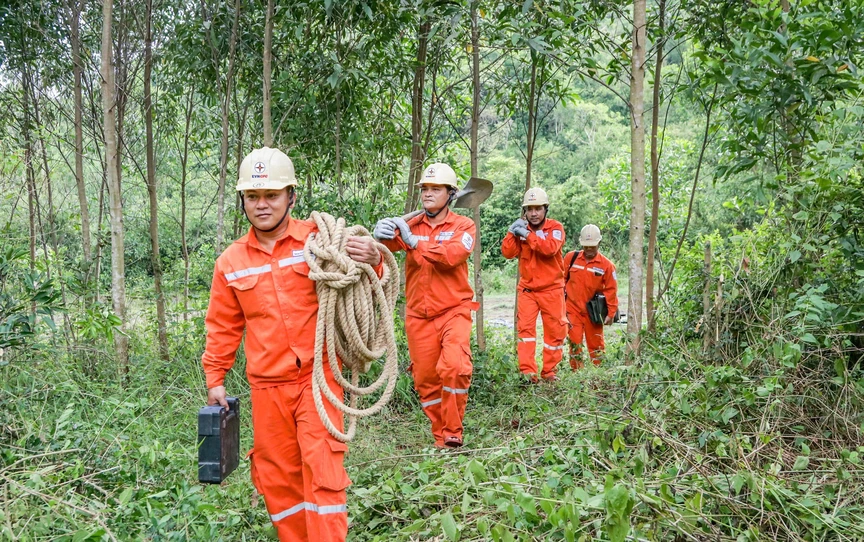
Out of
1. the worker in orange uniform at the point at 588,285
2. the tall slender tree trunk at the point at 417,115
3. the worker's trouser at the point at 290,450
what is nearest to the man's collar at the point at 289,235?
the worker's trouser at the point at 290,450

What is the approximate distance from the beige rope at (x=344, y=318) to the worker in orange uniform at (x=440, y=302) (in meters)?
1.39

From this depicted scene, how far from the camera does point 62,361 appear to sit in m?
5.79

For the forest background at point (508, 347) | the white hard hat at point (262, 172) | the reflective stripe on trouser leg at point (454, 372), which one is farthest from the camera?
the reflective stripe on trouser leg at point (454, 372)

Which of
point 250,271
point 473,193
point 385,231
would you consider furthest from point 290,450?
point 473,193

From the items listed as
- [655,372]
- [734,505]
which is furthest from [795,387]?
[734,505]

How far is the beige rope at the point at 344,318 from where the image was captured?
11.2 feet

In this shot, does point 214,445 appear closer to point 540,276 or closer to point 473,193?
point 473,193

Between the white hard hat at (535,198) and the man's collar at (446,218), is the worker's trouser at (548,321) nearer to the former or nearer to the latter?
A: the white hard hat at (535,198)

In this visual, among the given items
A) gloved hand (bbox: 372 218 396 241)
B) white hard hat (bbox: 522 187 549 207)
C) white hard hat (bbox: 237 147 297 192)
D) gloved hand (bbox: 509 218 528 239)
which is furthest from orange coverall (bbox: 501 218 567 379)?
white hard hat (bbox: 237 147 297 192)

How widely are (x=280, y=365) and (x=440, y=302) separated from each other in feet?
6.68

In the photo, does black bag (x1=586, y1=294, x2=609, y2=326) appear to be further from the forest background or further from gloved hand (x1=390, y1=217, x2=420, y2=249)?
gloved hand (x1=390, y1=217, x2=420, y2=249)

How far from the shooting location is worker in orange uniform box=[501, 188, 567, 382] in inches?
288

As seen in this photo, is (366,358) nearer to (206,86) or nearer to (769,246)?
(769,246)

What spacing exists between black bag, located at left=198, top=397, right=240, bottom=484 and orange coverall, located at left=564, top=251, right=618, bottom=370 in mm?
5483
